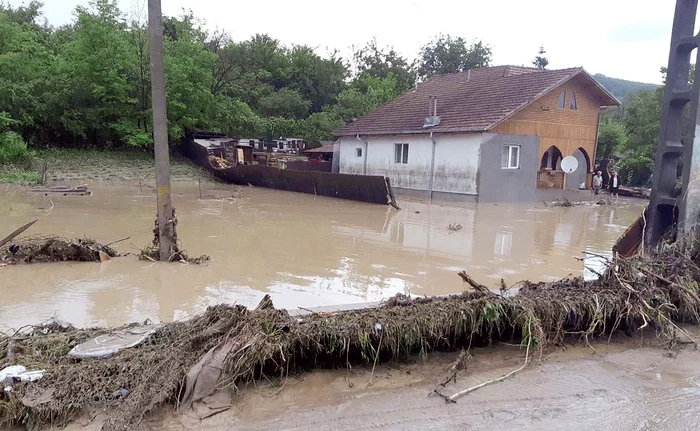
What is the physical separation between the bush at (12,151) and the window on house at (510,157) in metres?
21.8

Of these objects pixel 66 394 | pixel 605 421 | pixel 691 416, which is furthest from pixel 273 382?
pixel 691 416

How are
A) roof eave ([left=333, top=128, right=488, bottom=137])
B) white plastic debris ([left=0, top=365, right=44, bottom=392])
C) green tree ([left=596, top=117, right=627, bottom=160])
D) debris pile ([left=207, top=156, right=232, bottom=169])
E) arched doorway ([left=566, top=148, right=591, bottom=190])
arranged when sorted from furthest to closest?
1. green tree ([left=596, top=117, right=627, bottom=160])
2. debris pile ([left=207, top=156, right=232, bottom=169])
3. arched doorway ([left=566, top=148, right=591, bottom=190])
4. roof eave ([left=333, top=128, right=488, bottom=137])
5. white plastic debris ([left=0, top=365, right=44, bottom=392])

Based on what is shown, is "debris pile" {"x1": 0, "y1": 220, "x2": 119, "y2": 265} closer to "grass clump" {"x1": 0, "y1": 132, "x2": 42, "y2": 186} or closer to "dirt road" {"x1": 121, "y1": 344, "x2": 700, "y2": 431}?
"dirt road" {"x1": 121, "y1": 344, "x2": 700, "y2": 431}

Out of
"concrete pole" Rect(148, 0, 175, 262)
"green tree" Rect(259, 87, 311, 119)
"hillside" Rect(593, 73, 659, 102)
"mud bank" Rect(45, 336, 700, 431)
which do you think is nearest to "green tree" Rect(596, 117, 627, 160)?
"green tree" Rect(259, 87, 311, 119)

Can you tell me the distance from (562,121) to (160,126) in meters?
19.1

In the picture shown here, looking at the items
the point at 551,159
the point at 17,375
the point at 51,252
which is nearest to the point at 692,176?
the point at 17,375

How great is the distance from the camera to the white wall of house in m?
19.9

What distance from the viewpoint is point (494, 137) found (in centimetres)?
1959

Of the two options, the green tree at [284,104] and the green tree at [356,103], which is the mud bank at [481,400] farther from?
the green tree at [284,104]

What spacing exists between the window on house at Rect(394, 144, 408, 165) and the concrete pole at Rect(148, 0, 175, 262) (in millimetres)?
16467

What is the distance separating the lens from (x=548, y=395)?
368 centimetres

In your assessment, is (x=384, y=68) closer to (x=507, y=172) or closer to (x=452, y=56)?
(x=452, y=56)

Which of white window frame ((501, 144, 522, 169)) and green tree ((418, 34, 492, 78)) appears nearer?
white window frame ((501, 144, 522, 169))

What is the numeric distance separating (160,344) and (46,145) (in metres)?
30.7
